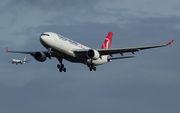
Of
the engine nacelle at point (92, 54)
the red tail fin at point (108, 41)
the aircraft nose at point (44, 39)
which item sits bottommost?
the engine nacelle at point (92, 54)

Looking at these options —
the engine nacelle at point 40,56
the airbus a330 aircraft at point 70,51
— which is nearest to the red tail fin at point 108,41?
the airbus a330 aircraft at point 70,51

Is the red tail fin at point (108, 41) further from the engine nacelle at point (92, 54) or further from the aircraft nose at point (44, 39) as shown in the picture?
the aircraft nose at point (44, 39)

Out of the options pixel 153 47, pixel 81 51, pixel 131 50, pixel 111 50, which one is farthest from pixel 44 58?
pixel 153 47

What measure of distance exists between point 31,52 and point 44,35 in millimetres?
8959

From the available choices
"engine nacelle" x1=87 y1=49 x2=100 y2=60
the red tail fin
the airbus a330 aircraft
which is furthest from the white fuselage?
the red tail fin

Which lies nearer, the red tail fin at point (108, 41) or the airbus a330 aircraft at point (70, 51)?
the airbus a330 aircraft at point (70, 51)

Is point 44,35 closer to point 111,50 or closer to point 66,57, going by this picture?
point 66,57

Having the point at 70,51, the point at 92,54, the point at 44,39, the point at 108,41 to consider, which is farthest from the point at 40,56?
the point at 108,41

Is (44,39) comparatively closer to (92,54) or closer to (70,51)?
(70,51)

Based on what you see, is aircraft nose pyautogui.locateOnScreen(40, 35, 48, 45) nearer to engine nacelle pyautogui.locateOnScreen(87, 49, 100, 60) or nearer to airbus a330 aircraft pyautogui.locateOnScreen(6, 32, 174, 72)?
airbus a330 aircraft pyautogui.locateOnScreen(6, 32, 174, 72)

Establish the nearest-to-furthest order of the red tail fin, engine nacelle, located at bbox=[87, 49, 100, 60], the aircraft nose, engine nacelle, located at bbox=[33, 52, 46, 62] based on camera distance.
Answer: the aircraft nose < engine nacelle, located at bbox=[87, 49, 100, 60] < engine nacelle, located at bbox=[33, 52, 46, 62] < the red tail fin

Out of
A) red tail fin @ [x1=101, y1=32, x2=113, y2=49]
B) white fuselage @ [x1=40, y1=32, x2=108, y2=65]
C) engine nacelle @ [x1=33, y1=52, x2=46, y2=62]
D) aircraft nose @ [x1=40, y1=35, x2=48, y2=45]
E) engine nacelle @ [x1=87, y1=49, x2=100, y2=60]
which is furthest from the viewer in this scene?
red tail fin @ [x1=101, y1=32, x2=113, y2=49]

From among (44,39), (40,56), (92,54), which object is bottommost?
(92,54)

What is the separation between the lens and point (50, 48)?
130ft
